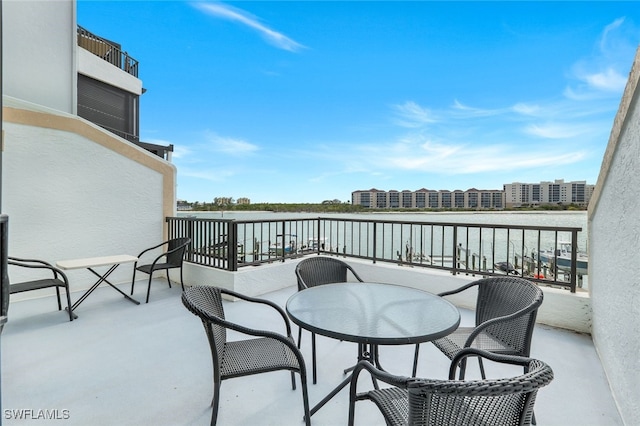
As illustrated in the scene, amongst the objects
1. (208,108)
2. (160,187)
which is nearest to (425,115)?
(208,108)

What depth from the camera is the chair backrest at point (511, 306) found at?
1849 mm

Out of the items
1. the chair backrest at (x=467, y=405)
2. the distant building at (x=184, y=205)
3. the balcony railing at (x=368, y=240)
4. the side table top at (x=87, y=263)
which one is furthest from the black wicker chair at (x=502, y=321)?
the distant building at (x=184, y=205)

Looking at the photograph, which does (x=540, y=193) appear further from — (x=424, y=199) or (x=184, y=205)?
(x=184, y=205)

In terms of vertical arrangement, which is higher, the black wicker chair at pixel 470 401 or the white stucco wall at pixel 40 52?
the white stucco wall at pixel 40 52

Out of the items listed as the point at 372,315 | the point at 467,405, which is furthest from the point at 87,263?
the point at 467,405

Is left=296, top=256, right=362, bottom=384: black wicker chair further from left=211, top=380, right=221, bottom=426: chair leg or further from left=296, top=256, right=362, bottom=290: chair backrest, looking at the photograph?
left=211, top=380, right=221, bottom=426: chair leg

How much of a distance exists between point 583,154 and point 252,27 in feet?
40.5

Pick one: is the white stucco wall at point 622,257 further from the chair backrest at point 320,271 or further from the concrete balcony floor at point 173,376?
the chair backrest at point 320,271

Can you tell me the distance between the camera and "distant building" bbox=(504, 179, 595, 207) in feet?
19.9

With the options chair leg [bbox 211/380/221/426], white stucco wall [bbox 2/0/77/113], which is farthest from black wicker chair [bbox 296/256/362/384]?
white stucco wall [bbox 2/0/77/113]

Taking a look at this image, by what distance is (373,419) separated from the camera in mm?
1850

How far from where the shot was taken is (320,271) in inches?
116

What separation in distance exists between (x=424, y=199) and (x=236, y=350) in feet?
28.1

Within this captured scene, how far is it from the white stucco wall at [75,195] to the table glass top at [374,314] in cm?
420
